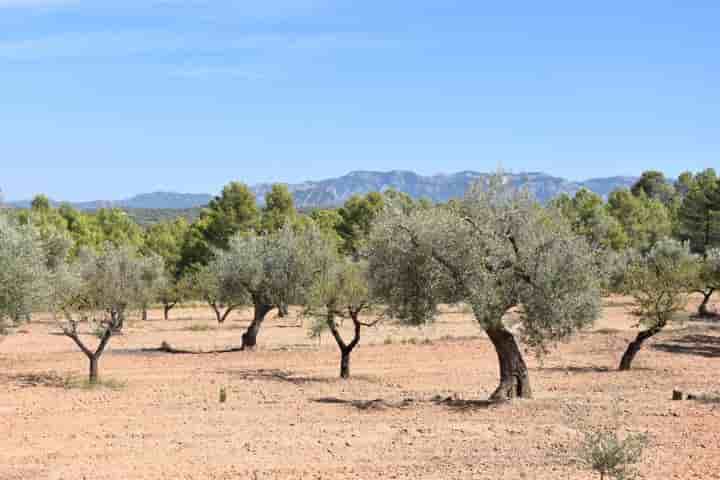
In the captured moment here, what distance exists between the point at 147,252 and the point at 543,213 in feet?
207

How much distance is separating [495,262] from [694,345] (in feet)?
74.8

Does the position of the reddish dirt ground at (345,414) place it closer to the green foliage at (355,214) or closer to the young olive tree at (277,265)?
the young olive tree at (277,265)

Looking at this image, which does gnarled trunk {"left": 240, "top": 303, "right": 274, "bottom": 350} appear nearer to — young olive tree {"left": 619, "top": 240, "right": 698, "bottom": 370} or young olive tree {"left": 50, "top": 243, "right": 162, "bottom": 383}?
young olive tree {"left": 50, "top": 243, "right": 162, "bottom": 383}

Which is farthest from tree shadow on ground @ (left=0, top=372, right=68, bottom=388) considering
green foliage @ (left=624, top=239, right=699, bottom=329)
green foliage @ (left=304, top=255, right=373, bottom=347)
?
green foliage @ (left=624, top=239, right=699, bottom=329)

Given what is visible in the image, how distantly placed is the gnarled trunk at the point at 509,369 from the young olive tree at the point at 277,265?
14.9m

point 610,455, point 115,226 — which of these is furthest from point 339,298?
point 115,226

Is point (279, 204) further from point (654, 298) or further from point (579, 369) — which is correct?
point (654, 298)

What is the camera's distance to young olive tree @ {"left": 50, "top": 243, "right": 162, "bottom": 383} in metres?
28.1

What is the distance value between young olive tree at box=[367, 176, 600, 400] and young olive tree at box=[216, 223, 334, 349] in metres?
14.5

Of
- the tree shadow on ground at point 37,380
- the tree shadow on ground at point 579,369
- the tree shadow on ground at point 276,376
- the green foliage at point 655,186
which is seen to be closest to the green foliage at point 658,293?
the tree shadow on ground at point 579,369

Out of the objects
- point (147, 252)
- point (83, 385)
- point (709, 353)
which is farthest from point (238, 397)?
point (147, 252)

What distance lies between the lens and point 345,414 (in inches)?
880

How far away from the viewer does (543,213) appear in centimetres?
2277

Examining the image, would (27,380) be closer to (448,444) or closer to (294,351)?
(294,351)
